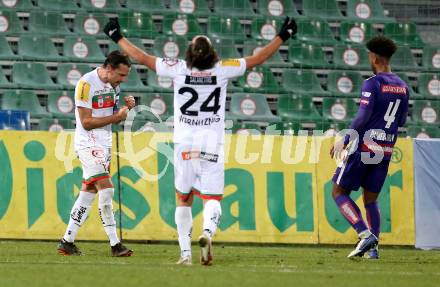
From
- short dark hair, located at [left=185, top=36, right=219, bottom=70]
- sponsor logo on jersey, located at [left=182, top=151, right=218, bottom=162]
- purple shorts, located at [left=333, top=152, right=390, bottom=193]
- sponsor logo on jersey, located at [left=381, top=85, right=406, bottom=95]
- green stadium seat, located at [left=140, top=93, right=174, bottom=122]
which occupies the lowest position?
green stadium seat, located at [left=140, top=93, right=174, bottom=122]

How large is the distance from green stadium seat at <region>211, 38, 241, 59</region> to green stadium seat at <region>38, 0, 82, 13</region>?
270cm

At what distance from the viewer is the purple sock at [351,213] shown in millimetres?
10297

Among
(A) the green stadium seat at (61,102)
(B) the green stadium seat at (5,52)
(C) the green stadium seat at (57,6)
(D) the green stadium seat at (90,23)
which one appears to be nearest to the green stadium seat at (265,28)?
(D) the green stadium seat at (90,23)

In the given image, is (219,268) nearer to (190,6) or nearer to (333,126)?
(333,126)

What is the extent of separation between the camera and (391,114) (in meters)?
10.4

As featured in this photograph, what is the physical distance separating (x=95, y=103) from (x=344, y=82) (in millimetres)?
9568

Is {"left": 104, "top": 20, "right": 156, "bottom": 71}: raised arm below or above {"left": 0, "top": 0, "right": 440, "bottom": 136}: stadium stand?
above

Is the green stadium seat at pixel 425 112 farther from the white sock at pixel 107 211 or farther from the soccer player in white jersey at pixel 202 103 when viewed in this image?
the soccer player in white jersey at pixel 202 103

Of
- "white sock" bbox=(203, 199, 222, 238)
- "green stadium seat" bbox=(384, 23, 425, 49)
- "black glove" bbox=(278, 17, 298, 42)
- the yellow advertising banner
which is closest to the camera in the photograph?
"white sock" bbox=(203, 199, 222, 238)

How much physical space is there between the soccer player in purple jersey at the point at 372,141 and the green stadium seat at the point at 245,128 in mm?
6035

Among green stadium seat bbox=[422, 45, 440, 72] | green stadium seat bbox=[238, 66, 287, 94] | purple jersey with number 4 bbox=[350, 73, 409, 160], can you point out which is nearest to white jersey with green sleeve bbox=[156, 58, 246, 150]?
purple jersey with number 4 bbox=[350, 73, 409, 160]

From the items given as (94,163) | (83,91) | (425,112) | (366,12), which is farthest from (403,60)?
(83,91)

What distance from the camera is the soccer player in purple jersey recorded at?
10.3 meters

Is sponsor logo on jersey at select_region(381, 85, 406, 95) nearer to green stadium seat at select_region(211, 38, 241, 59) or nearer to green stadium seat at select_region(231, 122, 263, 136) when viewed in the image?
green stadium seat at select_region(231, 122, 263, 136)
